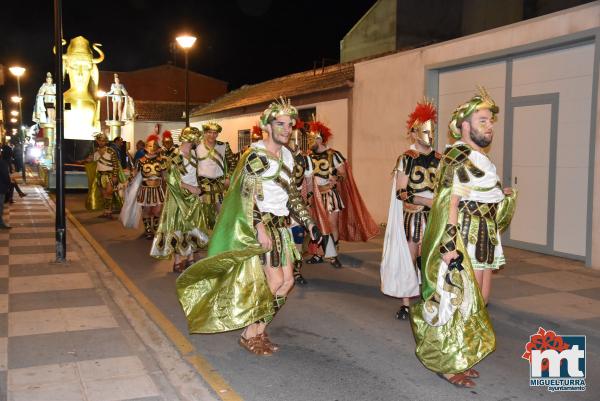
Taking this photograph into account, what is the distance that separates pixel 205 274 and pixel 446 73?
858 cm

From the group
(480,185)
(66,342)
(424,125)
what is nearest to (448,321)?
(480,185)

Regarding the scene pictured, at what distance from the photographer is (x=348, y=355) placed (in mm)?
5508

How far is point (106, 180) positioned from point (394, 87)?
7916 mm

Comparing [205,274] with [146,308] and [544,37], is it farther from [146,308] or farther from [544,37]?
[544,37]

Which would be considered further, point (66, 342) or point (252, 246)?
point (66, 342)

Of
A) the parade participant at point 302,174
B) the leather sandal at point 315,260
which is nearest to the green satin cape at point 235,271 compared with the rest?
the parade participant at point 302,174

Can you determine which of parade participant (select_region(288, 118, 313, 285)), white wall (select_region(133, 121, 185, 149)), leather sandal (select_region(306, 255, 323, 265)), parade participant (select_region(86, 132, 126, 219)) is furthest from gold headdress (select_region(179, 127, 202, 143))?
white wall (select_region(133, 121, 185, 149))

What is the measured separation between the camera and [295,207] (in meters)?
5.37

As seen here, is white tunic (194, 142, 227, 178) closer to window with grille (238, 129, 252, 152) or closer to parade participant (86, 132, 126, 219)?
parade participant (86, 132, 126, 219)

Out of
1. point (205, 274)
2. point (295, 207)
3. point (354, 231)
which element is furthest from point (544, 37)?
point (205, 274)

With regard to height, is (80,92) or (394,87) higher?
(80,92)

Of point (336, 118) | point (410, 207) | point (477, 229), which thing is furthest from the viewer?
point (336, 118)

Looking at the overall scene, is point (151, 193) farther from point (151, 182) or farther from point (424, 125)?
point (424, 125)

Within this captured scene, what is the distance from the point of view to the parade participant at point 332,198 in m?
9.08
